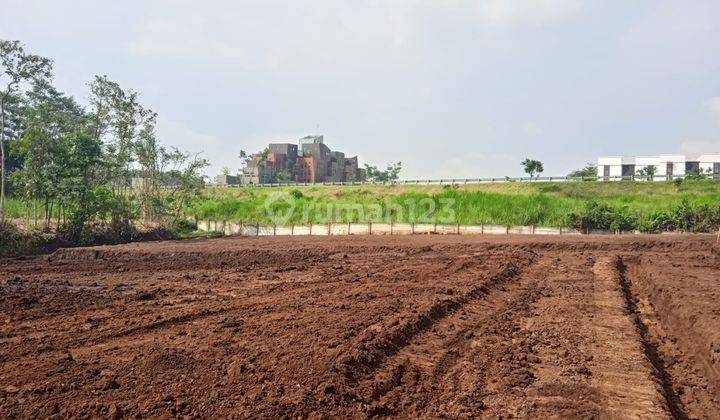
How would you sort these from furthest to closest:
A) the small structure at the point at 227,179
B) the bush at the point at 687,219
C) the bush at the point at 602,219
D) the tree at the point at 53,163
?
the small structure at the point at 227,179
the bush at the point at 602,219
the bush at the point at 687,219
the tree at the point at 53,163

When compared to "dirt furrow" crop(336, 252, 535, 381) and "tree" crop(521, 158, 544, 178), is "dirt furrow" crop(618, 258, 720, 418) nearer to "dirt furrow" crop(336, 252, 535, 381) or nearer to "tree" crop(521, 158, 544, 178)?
"dirt furrow" crop(336, 252, 535, 381)

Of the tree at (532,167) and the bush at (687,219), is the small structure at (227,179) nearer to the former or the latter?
the tree at (532,167)

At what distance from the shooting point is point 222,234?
27531 mm

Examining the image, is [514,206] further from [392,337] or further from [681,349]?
[392,337]

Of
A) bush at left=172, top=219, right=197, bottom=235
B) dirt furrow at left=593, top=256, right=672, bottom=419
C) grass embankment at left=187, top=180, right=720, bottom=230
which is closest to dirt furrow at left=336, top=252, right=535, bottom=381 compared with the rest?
dirt furrow at left=593, top=256, right=672, bottom=419

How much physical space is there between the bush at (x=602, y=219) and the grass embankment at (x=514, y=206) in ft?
0.13

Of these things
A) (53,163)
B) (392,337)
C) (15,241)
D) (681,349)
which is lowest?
(681,349)

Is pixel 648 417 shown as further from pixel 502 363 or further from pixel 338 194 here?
pixel 338 194

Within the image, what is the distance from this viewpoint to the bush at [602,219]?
23672 mm

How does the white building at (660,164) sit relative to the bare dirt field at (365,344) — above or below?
above

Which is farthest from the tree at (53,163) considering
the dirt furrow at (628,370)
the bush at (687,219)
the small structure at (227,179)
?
the small structure at (227,179)

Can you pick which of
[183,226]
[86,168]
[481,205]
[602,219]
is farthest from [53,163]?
[602,219]

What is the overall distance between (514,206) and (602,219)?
161 inches

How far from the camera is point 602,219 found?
23.8m
